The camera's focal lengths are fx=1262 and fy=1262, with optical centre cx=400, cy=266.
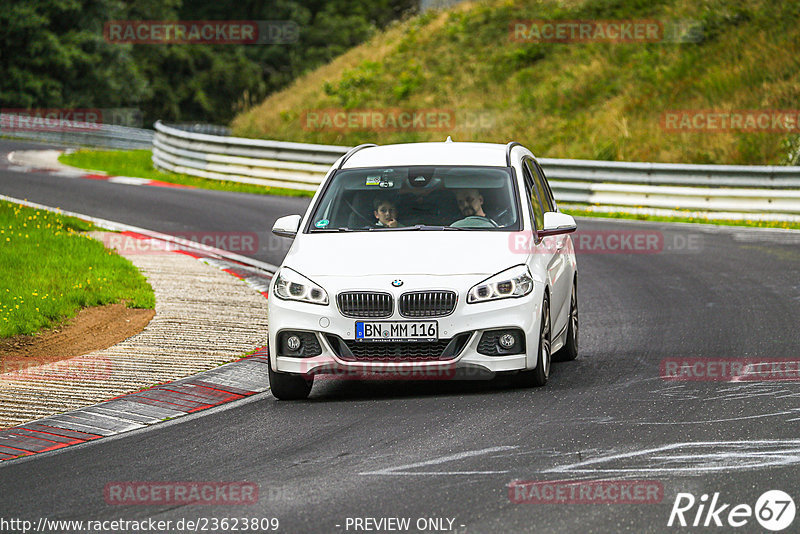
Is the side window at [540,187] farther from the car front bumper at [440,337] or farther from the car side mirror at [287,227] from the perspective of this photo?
the car side mirror at [287,227]

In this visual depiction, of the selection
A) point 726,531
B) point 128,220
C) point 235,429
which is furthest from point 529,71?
point 726,531

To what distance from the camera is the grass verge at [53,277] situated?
12227mm

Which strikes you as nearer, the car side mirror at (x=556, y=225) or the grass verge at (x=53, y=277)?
the car side mirror at (x=556, y=225)

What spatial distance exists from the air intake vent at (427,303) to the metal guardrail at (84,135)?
118 feet

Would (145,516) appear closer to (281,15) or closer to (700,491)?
(700,491)

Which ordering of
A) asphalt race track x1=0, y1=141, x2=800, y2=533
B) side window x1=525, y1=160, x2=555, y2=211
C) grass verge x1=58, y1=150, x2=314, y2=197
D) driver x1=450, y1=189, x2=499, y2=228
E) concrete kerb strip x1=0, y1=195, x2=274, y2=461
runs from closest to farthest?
asphalt race track x1=0, y1=141, x2=800, y2=533, concrete kerb strip x1=0, y1=195, x2=274, y2=461, driver x1=450, y1=189, x2=499, y2=228, side window x1=525, y1=160, x2=555, y2=211, grass verge x1=58, y1=150, x2=314, y2=197

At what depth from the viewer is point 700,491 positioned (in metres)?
6.50

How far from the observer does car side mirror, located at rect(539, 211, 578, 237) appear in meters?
9.85
